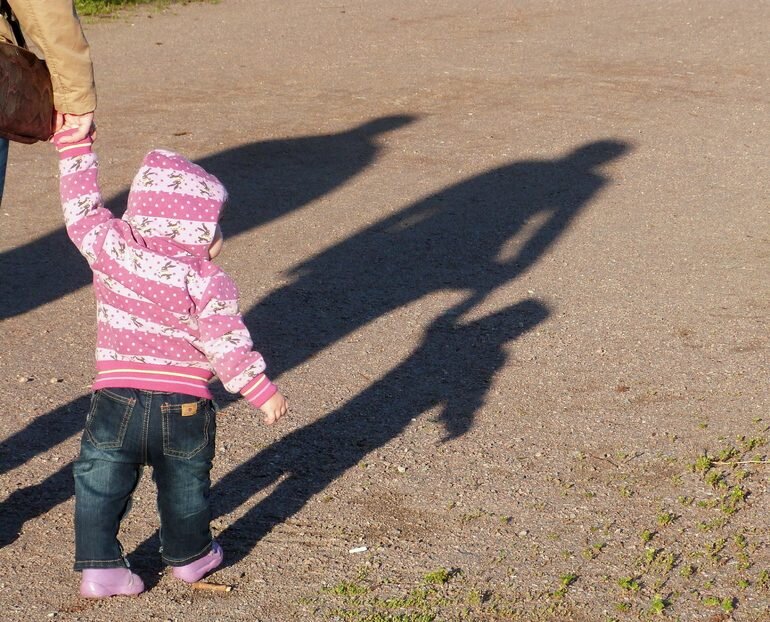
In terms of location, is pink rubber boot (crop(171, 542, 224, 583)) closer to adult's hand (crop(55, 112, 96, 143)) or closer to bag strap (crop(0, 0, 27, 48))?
adult's hand (crop(55, 112, 96, 143))

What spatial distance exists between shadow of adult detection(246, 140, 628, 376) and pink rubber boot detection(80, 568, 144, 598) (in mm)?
1929

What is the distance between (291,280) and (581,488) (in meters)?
2.67

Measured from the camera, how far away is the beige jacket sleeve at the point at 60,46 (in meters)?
4.16

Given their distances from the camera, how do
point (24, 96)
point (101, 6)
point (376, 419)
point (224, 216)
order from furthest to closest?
point (101, 6)
point (224, 216)
point (376, 419)
point (24, 96)

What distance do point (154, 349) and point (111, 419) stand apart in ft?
0.76

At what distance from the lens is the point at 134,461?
363 centimetres

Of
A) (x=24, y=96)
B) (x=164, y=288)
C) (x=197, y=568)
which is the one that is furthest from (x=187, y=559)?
(x=24, y=96)

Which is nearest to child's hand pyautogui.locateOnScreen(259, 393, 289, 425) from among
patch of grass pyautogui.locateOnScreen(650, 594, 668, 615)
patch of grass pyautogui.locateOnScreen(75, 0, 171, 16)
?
patch of grass pyautogui.locateOnScreen(650, 594, 668, 615)

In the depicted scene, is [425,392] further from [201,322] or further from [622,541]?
[201,322]

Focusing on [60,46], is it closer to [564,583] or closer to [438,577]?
[438,577]

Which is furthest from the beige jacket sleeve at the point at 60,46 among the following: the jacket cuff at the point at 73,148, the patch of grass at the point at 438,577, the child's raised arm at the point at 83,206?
the patch of grass at the point at 438,577

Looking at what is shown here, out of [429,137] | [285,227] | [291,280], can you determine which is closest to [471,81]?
[429,137]

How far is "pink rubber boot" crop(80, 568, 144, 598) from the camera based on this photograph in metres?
3.68

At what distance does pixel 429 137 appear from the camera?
973cm
